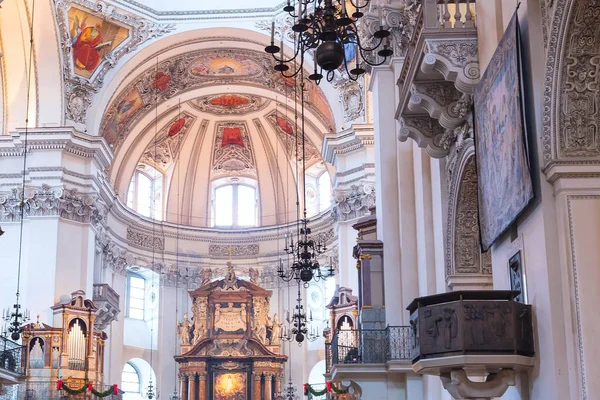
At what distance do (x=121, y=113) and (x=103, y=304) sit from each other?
18.9 feet

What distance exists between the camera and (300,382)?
28578 mm

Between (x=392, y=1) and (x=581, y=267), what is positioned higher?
(x=392, y=1)

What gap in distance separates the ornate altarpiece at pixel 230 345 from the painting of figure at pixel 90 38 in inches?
307

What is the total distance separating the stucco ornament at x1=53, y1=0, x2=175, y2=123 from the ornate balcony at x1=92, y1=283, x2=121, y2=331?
14.6ft

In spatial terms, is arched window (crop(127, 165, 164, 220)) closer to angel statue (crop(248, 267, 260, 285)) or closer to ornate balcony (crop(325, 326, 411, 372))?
angel statue (crop(248, 267, 260, 285))

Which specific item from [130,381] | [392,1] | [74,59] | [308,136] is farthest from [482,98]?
[130,381]

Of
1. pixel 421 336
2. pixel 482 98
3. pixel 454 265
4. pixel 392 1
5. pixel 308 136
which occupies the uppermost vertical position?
pixel 308 136

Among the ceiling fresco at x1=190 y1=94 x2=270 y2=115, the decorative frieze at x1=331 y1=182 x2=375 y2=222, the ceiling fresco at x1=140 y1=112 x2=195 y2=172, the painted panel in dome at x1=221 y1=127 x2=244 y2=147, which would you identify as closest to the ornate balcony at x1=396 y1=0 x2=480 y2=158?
the decorative frieze at x1=331 y1=182 x2=375 y2=222

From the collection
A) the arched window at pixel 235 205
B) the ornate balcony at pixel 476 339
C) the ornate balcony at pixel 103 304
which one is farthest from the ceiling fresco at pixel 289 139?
the ornate balcony at pixel 476 339

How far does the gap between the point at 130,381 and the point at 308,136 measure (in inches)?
372

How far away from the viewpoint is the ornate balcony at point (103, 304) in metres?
24.4

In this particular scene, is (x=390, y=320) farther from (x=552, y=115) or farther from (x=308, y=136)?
(x=308, y=136)

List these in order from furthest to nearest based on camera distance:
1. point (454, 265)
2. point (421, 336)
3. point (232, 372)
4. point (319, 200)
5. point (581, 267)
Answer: point (319, 200) → point (232, 372) → point (454, 265) → point (421, 336) → point (581, 267)

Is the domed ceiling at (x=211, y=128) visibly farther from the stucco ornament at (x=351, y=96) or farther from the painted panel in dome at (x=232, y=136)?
the stucco ornament at (x=351, y=96)
